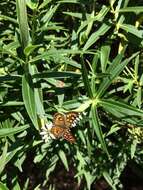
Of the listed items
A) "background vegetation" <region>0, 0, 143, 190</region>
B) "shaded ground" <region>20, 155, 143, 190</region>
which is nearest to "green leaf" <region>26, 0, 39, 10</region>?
"background vegetation" <region>0, 0, 143, 190</region>

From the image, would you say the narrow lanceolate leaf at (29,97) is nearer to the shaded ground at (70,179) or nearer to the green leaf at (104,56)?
the green leaf at (104,56)

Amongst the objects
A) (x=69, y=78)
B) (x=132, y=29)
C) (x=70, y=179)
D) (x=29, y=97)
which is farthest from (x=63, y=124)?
(x=70, y=179)

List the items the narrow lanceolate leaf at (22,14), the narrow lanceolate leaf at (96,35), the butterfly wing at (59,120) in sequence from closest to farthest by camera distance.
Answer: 1. the narrow lanceolate leaf at (22,14)
2. the butterfly wing at (59,120)
3. the narrow lanceolate leaf at (96,35)

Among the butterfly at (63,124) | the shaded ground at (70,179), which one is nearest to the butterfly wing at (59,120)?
the butterfly at (63,124)

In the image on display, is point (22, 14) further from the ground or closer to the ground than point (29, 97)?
further from the ground

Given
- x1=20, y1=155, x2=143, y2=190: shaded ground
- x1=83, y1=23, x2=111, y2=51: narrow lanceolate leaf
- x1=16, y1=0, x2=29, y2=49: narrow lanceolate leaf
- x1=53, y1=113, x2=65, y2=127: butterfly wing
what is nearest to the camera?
x1=16, y1=0, x2=29, y2=49: narrow lanceolate leaf

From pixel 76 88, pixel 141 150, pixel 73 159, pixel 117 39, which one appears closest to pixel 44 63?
pixel 76 88

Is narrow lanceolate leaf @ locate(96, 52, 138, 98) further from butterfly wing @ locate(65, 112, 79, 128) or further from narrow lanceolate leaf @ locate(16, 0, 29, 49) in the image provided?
narrow lanceolate leaf @ locate(16, 0, 29, 49)

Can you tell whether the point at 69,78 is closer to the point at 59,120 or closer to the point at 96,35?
the point at 96,35

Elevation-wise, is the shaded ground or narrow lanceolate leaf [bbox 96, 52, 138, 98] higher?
narrow lanceolate leaf [bbox 96, 52, 138, 98]
